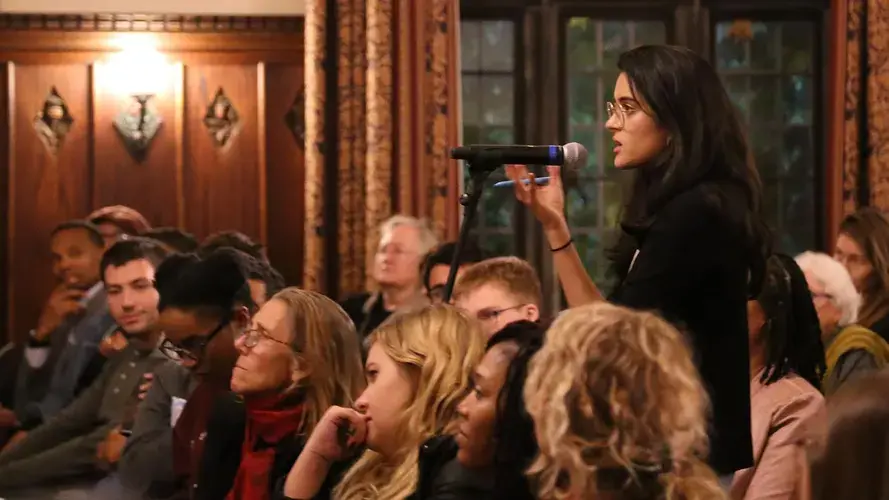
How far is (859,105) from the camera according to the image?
5.89 m

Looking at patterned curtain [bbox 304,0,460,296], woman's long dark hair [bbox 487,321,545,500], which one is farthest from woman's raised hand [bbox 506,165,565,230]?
patterned curtain [bbox 304,0,460,296]

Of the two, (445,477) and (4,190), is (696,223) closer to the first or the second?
(445,477)

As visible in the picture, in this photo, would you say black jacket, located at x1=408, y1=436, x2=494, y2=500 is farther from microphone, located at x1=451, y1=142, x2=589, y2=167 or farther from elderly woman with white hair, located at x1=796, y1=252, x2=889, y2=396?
elderly woman with white hair, located at x1=796, y1=252, x2=889, y2=396

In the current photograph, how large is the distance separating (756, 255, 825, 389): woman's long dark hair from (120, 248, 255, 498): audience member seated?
1.08m

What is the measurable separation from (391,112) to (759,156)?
168cm

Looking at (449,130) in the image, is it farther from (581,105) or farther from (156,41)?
(156,41)

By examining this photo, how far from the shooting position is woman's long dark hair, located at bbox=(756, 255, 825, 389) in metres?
2.53

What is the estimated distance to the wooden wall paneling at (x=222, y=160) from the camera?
20.2 ft

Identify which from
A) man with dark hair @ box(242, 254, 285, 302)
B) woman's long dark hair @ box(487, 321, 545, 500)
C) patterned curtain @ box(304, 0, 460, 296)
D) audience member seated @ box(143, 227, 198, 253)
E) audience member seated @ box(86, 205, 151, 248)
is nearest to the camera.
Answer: woman's long dark hair @ box(487, 321, 545, 500)

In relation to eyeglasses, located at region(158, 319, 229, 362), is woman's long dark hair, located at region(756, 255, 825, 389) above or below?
above

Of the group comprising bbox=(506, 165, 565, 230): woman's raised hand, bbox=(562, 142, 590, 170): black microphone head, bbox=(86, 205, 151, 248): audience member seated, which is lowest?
bbox=(86, 205, 151, 248): audience member seated

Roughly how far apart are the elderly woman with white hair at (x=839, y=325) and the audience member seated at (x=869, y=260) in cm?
8

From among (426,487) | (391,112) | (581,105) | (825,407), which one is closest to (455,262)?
(426,487)

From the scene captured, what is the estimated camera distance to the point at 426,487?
7.03 ft
